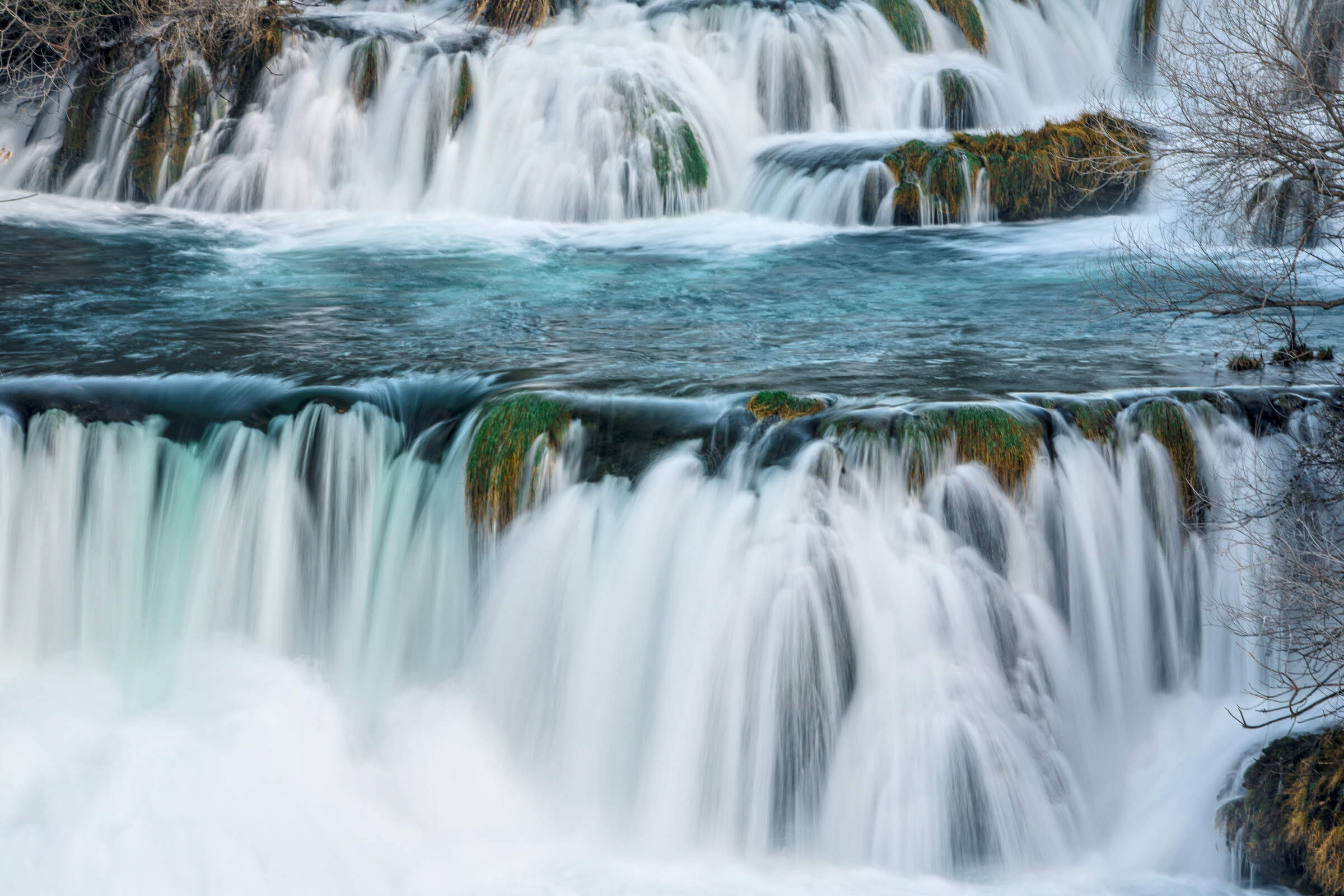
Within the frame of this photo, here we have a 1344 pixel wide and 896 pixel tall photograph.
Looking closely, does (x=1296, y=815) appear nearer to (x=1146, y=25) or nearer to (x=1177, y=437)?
(x=1177, y=437)

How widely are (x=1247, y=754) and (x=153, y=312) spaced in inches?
276

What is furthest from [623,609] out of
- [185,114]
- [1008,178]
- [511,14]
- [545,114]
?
[511,14]

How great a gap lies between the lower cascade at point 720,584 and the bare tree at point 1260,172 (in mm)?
924

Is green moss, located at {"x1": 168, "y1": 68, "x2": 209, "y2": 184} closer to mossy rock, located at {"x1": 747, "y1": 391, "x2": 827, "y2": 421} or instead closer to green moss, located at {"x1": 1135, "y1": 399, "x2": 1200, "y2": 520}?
mossy rock, located at {"x1": 747, "y1": 391, "x2": 827, "y2": 421}

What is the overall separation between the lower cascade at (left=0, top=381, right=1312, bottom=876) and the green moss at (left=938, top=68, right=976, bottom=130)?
7.42m

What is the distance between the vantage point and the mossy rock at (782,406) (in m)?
6.19

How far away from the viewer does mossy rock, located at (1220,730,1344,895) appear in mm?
4730

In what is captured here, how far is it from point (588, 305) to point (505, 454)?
9.95ft

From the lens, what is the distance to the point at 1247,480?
583cm

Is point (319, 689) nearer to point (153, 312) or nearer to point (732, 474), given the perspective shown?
point (732, 474)

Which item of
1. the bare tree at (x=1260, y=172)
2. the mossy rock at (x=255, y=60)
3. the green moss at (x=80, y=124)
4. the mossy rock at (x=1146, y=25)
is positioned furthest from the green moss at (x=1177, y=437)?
the green moss at (x=80, y=124)

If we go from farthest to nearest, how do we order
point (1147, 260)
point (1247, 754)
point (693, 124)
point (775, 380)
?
point (693, 124), point (1147, 260), point (775, 380), point (1247, 754)

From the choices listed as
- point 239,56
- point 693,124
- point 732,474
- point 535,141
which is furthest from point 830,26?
point 732,474

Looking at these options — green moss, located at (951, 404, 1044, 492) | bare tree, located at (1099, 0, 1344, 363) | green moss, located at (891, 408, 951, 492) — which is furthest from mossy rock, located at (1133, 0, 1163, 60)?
green moss, located at (891, 408, 951, 492)
